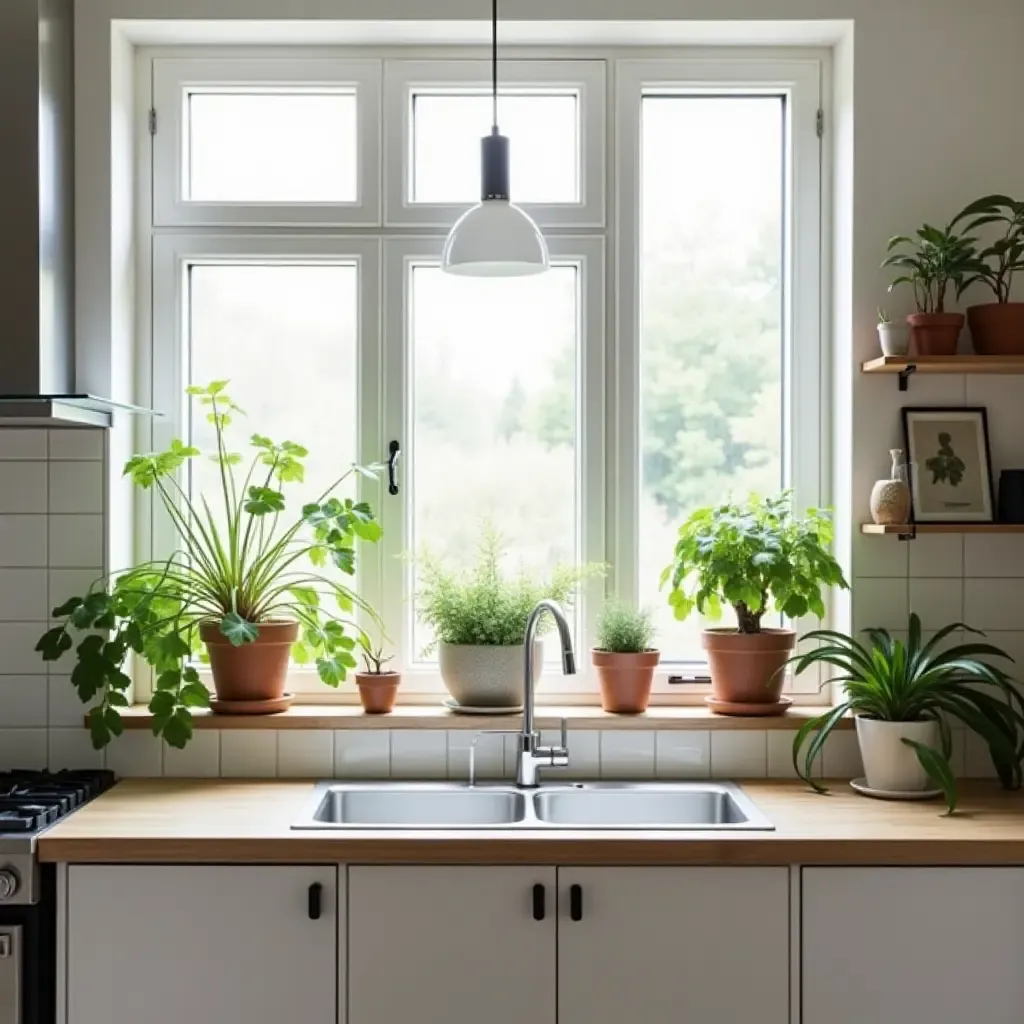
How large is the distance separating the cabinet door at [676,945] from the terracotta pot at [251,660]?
0.94m

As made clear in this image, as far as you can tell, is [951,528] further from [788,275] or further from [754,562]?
[788,275]

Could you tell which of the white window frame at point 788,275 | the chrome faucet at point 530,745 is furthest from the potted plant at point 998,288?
the chrome faucet at point 530,745

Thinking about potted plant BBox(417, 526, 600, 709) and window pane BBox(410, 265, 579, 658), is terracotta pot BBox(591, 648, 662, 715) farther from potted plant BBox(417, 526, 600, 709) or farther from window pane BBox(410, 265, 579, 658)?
window pane BBox(410, 265, 579, 658)

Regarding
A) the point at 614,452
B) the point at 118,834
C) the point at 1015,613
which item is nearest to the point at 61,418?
the point at 118,834

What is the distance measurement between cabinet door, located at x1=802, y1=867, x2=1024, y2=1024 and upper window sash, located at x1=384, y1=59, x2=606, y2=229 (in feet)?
5.74

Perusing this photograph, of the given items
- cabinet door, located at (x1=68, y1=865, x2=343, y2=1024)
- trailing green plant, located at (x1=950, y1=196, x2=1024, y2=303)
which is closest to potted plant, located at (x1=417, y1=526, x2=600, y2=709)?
cabinet door, located at (x1=68, y1=865, x2=343, y2=1024)

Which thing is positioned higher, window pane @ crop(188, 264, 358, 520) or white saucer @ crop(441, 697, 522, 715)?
window pane @ crop(188, 264, 358, 520)

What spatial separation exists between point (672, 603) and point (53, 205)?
175cm

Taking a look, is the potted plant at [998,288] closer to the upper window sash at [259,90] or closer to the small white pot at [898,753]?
the small white pot at [898,753]

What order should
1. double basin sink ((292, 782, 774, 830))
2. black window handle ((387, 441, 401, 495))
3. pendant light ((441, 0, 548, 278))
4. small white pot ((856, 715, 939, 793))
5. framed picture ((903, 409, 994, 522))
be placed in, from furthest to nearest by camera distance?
1. black window handle ((387, 441, 401, 495))
2. framed picture ((903, 409, 994, 522))
3. double basin sink ((292, 782, 774, 830))
4. small white pot ((856, 715, 939, 793))
5. pendant light ((441, 0, 548, 278))

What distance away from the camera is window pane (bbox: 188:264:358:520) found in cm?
326

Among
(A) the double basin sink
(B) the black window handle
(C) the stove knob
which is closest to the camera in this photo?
(C) the stove knob

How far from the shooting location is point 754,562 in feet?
9.59

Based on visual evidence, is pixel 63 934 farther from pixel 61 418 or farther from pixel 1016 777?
pixel 1016 777
